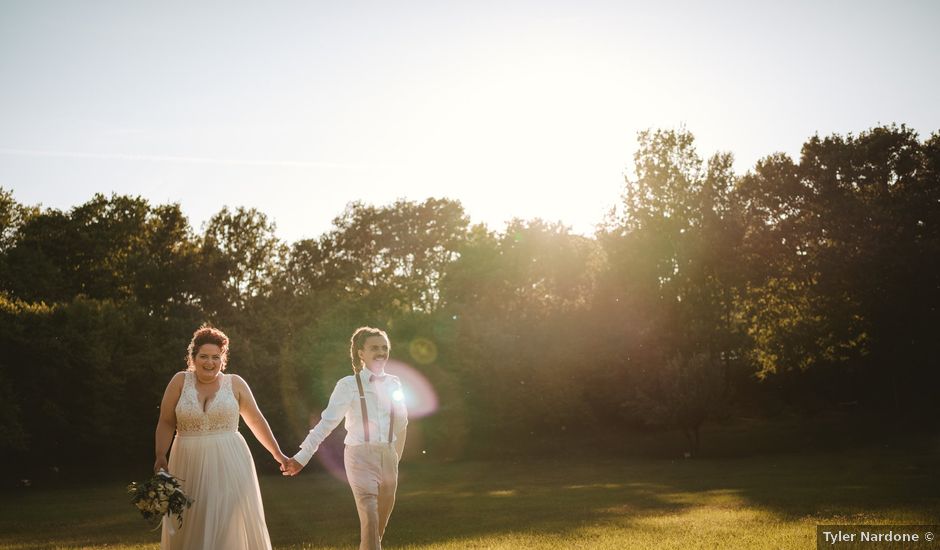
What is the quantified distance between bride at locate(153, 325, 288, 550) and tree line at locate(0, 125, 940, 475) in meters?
29.0

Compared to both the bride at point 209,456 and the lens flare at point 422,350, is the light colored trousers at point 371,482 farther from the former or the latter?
the lens flare at point 422,350

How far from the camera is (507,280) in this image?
6656 centimetres

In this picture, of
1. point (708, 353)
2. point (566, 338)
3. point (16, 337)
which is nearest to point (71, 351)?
point (16, 337)

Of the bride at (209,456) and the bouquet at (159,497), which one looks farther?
the bride at (209,456)

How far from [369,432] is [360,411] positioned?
0.85 feet

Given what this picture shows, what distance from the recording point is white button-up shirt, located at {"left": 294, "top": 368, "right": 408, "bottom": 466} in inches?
367

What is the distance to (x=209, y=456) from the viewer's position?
859 cm

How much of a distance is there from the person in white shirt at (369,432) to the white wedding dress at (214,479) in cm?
72

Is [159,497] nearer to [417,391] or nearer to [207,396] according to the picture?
[207,396]

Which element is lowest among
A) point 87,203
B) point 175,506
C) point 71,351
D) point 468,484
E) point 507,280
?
point 468,484

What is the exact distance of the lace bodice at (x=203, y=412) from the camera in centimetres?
870

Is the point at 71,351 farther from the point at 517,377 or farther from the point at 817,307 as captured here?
the point at 817,307

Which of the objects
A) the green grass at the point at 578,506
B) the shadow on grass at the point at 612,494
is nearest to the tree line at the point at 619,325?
the green grass at the point at 578,506

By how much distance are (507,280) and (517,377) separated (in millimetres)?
21768
